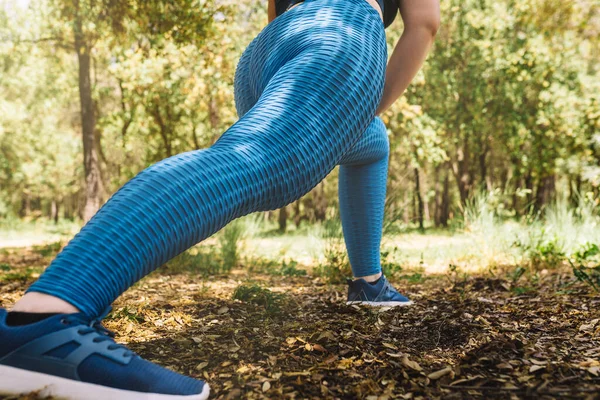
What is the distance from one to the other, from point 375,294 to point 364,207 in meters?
0.41

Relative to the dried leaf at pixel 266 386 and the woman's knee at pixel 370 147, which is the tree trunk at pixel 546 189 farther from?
the dried leaf at pixel 266 386

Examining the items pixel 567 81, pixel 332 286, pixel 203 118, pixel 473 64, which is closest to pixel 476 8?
pixel 473 64

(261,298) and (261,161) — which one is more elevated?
(261,161)

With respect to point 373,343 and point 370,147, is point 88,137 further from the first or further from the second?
point 373,343

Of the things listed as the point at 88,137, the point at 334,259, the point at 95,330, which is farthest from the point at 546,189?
the point at 95,330

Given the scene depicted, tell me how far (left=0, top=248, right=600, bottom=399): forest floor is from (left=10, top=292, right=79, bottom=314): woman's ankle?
0.17 m

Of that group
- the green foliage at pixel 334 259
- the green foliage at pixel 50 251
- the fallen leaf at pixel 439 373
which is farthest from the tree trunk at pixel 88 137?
the fallen leaf at pixel 439 373

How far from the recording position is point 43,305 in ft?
3.02

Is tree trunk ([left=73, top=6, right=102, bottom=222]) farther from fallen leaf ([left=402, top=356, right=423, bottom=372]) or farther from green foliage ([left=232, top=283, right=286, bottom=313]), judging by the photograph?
fallen leaf ([left=402, top=356, right=423, bottom=372])

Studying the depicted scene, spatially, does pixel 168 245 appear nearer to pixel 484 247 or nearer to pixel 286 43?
pixel 286 43

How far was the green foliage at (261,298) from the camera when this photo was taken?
213 cm

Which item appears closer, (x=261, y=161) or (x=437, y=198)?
(x=261, y=161)

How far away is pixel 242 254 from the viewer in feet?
19.0

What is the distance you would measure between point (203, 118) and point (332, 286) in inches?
553
